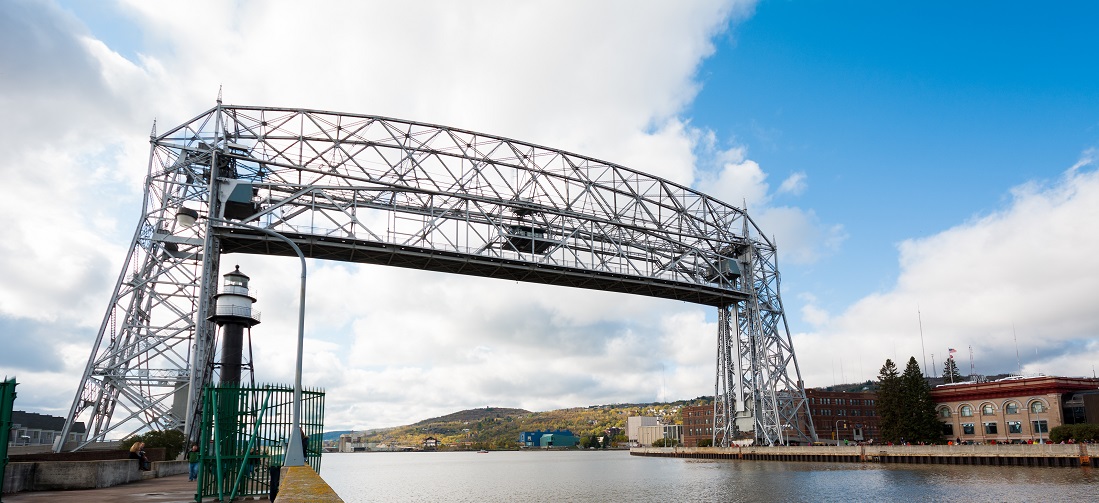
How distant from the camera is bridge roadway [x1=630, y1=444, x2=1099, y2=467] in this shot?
46.0 metres

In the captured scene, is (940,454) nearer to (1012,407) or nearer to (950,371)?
(1012,407)

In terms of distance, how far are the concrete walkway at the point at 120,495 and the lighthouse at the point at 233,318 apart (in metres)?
11.4

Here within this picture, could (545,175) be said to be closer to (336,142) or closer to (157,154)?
(336,142)

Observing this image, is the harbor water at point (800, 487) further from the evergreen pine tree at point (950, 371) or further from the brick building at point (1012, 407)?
the evergreen pine tree at point (950, 371)

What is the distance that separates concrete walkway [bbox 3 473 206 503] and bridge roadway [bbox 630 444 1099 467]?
4855cm

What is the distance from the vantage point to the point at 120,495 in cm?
1912

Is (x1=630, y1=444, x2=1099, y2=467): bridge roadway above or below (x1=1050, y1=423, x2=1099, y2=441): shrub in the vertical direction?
below

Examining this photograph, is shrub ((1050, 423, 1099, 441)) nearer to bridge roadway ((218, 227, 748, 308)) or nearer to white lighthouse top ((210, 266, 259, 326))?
bridge roadway ((218, 227, 748, 308))

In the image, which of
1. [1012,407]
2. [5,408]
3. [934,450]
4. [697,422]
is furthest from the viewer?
[697,422]

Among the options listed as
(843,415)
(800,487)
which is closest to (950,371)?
(843,415)

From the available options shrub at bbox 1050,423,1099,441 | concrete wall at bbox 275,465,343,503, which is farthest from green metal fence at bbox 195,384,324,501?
shrub at bbox 1050,423,1099,441

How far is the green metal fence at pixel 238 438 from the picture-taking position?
18172 millimetres

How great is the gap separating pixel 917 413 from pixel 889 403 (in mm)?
2655

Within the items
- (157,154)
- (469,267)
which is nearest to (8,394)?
(157,154)
